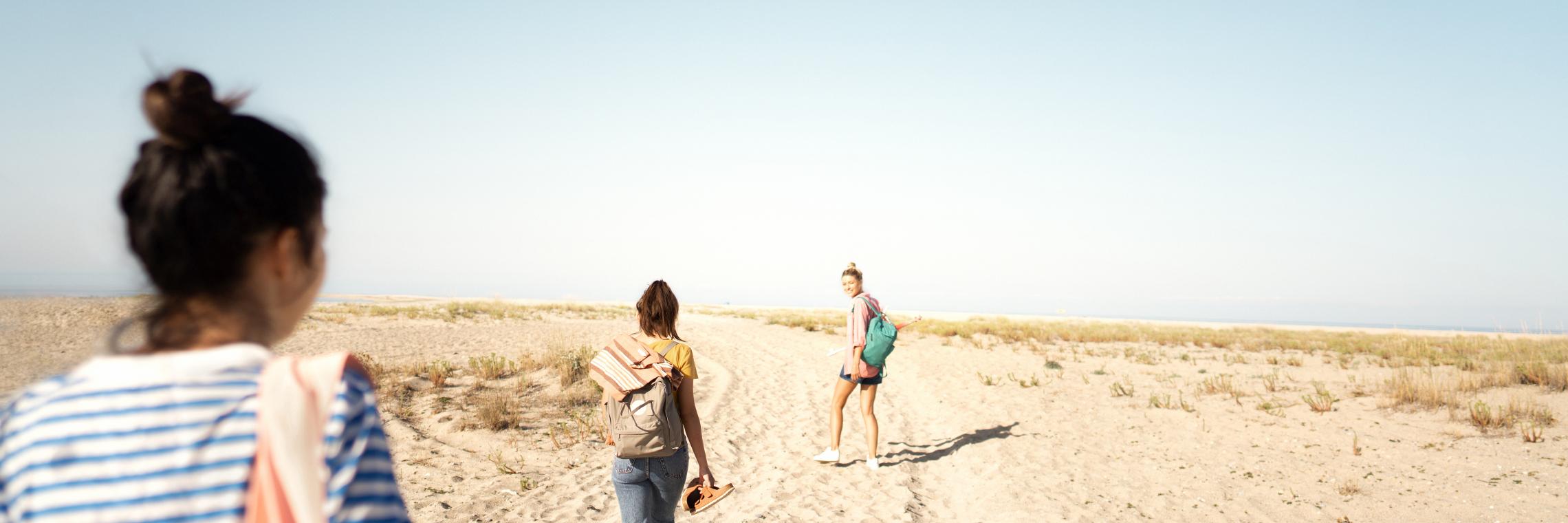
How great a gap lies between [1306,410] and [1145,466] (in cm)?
479

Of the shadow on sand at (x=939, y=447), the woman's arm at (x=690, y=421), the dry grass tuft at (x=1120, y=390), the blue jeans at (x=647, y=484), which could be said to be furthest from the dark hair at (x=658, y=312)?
the dry grass tuft at (x=1120, y=390)

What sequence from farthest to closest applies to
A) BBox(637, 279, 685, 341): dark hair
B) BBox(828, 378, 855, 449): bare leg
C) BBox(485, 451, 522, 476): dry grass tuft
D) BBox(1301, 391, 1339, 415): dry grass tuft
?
BBox(1301, 391, 1339, 415): dry grass tuft → BBox(828, 378, 855, 449): bare leg → BBox(485, 451, 522, 476): dry grass tuft → BBox(637, 279, 685, 341): dark hair

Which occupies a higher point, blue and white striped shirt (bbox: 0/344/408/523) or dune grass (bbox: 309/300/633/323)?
blue and white striped shirt (bbox: 0/344/408/523)

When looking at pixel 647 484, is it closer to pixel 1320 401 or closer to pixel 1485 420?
pixel 1485 420

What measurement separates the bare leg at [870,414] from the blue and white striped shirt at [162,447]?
6.45 meters

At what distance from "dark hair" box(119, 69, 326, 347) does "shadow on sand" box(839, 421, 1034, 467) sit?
7266mm

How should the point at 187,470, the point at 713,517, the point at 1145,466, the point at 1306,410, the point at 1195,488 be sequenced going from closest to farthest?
the point at 187,470
the point at 713,517
the point at 1195,488
the point at 1145,466
the point at 1306,410

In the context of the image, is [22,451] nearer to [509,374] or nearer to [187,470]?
[187,470]

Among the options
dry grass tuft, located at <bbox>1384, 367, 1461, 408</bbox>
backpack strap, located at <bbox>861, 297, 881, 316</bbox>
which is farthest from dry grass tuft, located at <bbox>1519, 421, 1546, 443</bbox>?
backpack strap, located at <bbox>861, 297, 881, 316</bbox>

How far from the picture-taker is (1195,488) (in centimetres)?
730

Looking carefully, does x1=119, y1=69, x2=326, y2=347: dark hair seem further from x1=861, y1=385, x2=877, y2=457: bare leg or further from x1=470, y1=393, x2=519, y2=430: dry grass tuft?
x1=470, y1=393, x2=519, y2=430: dry grass tuft

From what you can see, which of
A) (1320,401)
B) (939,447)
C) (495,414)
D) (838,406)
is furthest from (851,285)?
(1320,401)

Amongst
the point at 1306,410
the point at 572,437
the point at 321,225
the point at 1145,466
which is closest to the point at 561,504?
the point at 572,437

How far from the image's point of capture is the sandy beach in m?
6.54
